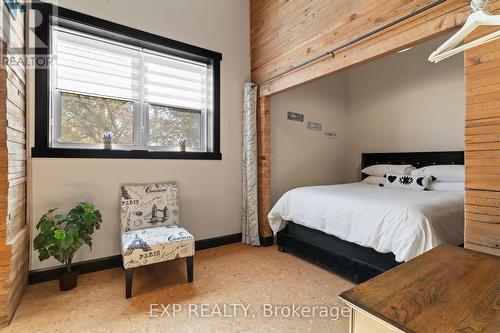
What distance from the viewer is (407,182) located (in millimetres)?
3148

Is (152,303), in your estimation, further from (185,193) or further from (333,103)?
(333,103)

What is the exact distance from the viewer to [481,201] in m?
1.30

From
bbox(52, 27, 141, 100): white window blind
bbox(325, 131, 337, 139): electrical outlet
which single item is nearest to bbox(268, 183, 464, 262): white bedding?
bbox(325, 131, 337, 139): electrical outlet

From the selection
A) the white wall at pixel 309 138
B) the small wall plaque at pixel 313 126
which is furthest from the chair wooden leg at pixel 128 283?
the small wall plaque at pixel 313 126

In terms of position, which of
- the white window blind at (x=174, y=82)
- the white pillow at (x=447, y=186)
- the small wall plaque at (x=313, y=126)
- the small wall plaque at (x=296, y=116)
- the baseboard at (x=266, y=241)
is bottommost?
the baseboard at (x=266, y=241)

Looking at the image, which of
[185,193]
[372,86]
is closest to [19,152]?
[185,193]

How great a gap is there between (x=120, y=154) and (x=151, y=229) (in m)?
0.83

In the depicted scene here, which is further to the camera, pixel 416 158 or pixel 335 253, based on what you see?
pixel 416 158

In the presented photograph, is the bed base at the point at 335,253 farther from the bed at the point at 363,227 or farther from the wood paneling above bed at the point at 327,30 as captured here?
the wood paneling above bed at the point at 327,30

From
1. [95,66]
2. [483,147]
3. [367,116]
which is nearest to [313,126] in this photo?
[367,116]

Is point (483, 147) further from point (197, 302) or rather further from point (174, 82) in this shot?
point (174, 82)

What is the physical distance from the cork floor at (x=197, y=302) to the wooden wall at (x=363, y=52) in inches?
38.3

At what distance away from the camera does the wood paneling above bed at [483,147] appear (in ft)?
4.09

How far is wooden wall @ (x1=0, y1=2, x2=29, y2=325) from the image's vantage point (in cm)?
155
